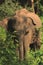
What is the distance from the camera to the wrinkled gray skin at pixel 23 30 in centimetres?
658

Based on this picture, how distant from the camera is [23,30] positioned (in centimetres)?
A: 661

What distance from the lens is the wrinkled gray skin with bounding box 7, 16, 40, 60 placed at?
658 centimetres

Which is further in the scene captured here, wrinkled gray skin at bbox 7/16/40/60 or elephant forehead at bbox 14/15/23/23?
elephant forehead at bbox 14/15/23/23

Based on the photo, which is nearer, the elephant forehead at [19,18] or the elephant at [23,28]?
the elephant at [23,28]

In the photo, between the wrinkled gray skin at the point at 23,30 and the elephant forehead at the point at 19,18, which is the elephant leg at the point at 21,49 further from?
the elephant forehead at the point at 19,18

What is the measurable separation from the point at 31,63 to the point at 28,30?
3.26ft

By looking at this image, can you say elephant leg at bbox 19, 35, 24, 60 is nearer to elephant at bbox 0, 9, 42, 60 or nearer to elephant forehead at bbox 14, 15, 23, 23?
elephant at bbox 0, 9, 42, 60

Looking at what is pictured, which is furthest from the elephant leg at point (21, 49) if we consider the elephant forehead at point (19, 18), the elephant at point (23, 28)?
the elephant forehead at point (19, 18)

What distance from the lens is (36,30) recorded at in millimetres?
7082

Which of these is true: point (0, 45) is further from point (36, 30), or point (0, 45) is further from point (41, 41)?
point (41, 41)

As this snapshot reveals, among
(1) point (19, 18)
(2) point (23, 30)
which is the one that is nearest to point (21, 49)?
(2) point (23, 30)

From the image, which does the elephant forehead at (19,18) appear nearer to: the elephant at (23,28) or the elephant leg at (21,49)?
the elephant at (23,28)

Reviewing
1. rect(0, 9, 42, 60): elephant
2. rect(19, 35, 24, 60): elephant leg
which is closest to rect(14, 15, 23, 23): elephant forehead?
rect(0, 9, 42, 60): elephant

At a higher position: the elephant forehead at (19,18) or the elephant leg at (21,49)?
the elephant forehead at (19,18)
